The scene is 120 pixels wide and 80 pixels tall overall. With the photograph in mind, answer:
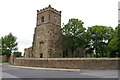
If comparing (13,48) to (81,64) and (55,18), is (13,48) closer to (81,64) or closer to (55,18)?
(55,18)

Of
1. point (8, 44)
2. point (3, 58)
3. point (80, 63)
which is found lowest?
point (3, 58)

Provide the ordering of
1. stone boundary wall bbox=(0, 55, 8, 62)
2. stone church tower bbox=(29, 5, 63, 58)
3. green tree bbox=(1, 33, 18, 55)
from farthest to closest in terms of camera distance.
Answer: stone boundary wall bbox=(0, 55, 8, 62), green tree bbox=(1, 33, 18, 55), stone church tower bbox=(29, 5, 63, 58)

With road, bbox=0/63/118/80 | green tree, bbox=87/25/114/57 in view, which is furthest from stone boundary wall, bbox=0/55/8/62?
road, bbox=0/63/118/80

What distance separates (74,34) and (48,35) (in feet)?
21.2

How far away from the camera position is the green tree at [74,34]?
124ft

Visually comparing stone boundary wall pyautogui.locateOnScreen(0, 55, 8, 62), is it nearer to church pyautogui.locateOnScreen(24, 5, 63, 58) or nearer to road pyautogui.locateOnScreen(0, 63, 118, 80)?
church pyautogui.locateOnScreen(24, 5, 63, 58)

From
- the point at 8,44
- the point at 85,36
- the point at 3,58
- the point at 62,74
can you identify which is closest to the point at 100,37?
the point at 85,36

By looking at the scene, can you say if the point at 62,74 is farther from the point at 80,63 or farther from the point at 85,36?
the point at 85,36

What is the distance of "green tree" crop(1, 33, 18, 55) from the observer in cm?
4981

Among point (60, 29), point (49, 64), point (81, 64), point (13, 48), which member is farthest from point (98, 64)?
point (13, 48)

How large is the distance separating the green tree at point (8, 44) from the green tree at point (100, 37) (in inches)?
1014

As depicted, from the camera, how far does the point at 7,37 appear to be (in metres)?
51.1

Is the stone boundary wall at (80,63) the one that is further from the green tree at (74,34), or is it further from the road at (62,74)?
the green tree at (74,34)

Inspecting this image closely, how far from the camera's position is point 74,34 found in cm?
3822
